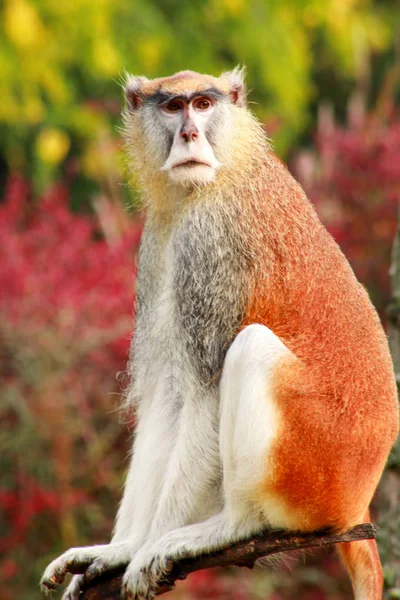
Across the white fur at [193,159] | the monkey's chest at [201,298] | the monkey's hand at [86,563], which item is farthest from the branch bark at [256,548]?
the white fur at [193,159]

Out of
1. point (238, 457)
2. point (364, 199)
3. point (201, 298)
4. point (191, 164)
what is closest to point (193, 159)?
point (191, 164)

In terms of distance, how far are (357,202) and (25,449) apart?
3177 millimetres

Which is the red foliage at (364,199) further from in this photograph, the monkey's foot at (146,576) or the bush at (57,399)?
the monkey's foot at (146,576)

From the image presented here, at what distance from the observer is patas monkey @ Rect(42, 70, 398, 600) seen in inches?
151

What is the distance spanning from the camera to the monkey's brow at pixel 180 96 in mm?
4254

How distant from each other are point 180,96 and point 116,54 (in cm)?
544

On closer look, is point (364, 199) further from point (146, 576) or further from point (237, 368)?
point (146, 576)

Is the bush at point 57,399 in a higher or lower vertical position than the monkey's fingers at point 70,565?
higher

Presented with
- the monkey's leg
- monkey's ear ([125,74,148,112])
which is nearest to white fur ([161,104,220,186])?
monkey's ear ([125,74,148,112])

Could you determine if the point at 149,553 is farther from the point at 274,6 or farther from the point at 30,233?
the point at 274,6

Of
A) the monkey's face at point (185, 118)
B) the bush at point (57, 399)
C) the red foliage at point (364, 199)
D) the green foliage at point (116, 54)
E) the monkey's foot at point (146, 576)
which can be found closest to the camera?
the monkey's foot at point (146, 576)

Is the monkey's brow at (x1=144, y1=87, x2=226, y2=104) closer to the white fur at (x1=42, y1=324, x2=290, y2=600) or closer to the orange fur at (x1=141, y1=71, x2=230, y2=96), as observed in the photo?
the orange fur at (x1=141, y1=71, x2=230, y2=96)

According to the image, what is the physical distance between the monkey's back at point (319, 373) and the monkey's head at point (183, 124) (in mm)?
289

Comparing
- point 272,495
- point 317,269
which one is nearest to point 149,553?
point 272,495
